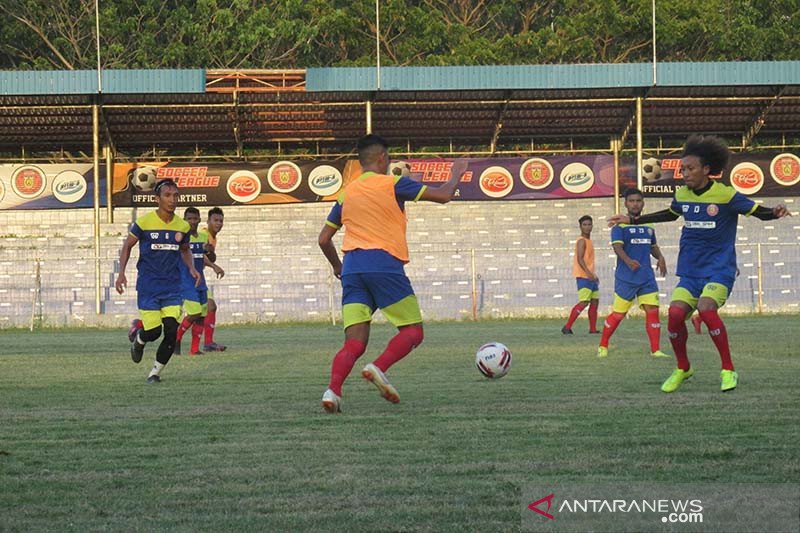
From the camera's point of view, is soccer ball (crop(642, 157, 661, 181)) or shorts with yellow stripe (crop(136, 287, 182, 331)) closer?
shorts with yellow stripe (crop(136, 287, 182, 331))

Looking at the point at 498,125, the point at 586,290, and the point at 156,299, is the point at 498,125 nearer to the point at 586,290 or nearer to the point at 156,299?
the point at 586,290

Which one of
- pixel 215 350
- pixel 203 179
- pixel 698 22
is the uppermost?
pixel 698 22

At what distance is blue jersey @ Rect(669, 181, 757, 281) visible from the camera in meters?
9.48

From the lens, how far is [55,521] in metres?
4.72

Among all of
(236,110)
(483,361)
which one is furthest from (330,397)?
(236,110)

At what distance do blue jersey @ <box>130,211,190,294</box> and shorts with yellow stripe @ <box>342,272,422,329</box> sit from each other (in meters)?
3.87

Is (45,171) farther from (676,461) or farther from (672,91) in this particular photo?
(676,461)

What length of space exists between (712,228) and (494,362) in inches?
96.0

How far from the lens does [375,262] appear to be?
27.7ft

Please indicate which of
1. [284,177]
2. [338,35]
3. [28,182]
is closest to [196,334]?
[284,177]

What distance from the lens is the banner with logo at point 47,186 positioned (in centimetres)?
3631

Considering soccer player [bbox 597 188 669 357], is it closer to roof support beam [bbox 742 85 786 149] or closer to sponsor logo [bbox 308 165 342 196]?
sponsor logo [bbox 308 165 342 196]

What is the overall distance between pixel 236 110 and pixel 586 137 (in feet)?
37.8

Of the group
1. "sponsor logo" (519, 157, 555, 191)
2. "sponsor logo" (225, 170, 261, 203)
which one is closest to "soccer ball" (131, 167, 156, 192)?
"sponsor logo" (225, 170, 261, 203)
